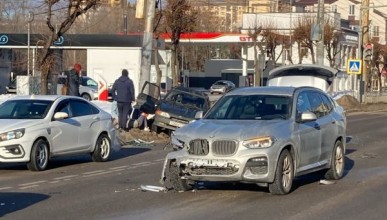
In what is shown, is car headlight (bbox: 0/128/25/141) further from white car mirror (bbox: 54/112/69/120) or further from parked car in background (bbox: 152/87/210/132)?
parked car in background (bbox: 152/87/210/132)

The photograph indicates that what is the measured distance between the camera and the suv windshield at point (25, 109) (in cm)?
1831

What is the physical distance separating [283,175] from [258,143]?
2.44ft

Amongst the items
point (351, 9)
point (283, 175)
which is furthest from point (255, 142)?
point (351, 9)

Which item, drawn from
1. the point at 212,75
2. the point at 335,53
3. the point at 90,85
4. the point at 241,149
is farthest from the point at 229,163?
the point at 212,75

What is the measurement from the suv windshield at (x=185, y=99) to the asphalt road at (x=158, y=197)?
840cm

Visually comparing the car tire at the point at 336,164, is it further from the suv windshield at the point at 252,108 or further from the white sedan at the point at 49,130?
the white sedan at the point at 49,130

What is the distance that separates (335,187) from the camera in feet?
49.4

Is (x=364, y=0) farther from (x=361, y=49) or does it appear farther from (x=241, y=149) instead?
(x=241, y=149)

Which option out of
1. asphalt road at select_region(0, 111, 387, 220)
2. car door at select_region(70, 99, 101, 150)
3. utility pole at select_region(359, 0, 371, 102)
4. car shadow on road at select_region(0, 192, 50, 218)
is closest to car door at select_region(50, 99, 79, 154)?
car door at select_region(70, 99, 101, 150)

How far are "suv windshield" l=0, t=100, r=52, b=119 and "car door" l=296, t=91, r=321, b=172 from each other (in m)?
5.65

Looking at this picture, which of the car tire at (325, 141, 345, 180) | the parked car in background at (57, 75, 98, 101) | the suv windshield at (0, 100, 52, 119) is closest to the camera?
the car tire at (325, 141, 345, 180)

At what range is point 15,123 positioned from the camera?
57.8 feet

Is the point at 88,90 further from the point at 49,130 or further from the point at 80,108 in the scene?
the point at 49,130

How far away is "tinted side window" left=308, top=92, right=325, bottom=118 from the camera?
15.5 m
